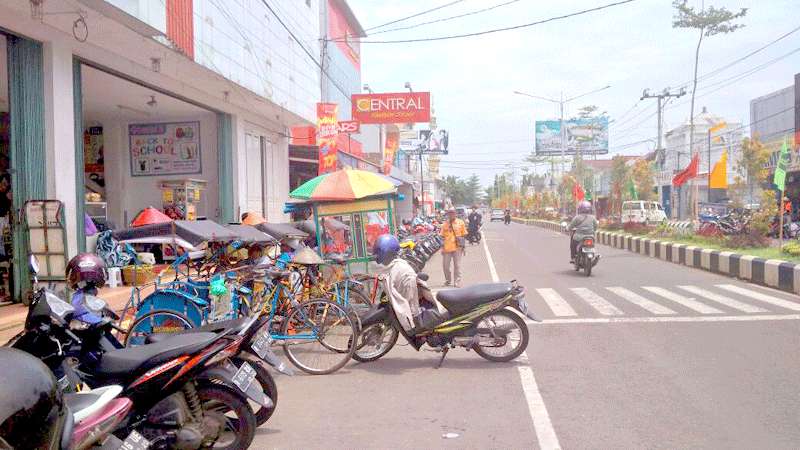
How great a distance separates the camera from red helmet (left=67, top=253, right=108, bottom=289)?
515 cm

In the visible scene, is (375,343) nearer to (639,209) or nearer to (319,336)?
(319,336)

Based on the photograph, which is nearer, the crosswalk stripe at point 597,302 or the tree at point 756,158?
the crosswalk stripe at point 597,302

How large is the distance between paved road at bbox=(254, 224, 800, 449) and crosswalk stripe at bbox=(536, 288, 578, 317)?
20 centimetres

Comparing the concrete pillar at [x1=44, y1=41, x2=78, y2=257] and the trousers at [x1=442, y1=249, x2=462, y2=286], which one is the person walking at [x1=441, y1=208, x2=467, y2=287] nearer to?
the trousers at [x1=442, y1=249, x2=462, y2=286]

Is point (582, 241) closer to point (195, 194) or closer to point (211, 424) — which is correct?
point (195, 194)

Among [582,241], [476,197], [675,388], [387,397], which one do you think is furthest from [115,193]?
[476,197]

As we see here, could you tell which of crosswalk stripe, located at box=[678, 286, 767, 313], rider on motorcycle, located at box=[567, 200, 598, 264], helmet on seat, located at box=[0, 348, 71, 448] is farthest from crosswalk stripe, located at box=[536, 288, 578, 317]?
helmet on seat, located at box=[0, 348, 71, 448]

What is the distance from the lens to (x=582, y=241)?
49.1 feet

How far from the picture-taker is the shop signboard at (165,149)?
16.8 m

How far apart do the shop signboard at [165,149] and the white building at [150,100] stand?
32 mm

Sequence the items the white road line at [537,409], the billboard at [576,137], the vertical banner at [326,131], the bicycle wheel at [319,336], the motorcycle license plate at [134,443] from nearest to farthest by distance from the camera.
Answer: the motorcycle license plate at [134,443] → the white road line at [537,409] → the bicycle wheel at [319,336] → the vertical banner at [326,131] → the billboard at [576,137]

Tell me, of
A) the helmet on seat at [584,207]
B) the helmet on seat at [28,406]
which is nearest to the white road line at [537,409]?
the helmet on seat at [28,406]

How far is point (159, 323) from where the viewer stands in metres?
6.67

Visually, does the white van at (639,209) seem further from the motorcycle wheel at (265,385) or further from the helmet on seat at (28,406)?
the helmet on seat at (28,406)
